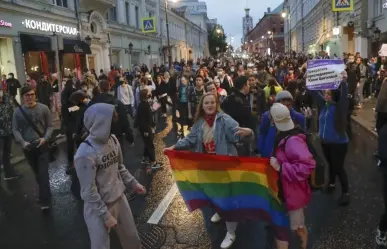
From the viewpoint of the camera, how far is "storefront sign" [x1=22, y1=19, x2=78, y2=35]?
19875 mm

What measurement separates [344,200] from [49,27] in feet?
66.3

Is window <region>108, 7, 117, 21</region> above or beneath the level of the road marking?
above

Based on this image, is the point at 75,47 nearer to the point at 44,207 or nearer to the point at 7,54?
the point at 7,54

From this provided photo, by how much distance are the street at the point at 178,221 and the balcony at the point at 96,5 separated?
69.0 ft

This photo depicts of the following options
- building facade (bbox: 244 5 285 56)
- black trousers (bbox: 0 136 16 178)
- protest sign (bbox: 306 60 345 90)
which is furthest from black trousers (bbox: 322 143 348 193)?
building facade (bbox: 244 5 285 56)

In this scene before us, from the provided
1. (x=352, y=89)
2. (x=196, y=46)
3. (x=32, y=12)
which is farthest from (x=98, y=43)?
(x=196, y=46)

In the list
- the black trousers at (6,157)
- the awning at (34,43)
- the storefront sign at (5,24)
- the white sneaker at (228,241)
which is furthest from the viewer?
the awning at (34,43)

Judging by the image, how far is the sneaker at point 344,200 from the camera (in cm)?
567

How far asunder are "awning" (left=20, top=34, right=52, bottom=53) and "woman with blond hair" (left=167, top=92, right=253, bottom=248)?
16.8 m

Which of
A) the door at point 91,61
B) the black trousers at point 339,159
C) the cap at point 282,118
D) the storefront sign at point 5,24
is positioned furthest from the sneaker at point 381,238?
the door at point 91,61

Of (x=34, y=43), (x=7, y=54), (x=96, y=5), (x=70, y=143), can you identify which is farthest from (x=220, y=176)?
(x=96, y=5)

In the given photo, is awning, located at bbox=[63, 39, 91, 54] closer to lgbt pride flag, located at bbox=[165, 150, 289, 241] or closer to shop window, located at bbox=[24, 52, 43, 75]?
shop window, located at bbox=[24, 52, 43, 75]

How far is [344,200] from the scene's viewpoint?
18.6 ft

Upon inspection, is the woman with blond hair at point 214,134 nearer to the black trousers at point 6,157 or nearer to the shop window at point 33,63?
the black trousers at point 6,157
